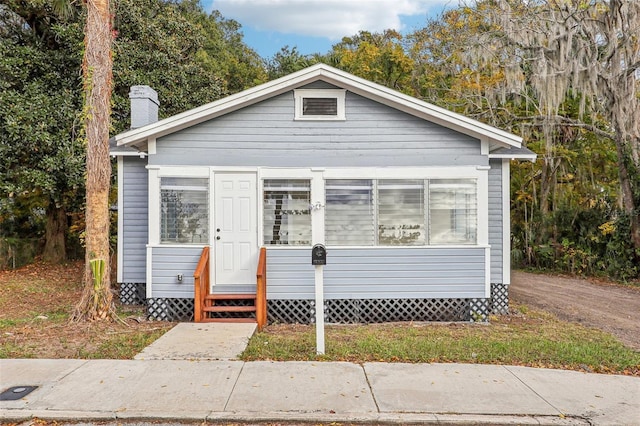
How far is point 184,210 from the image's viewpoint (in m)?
7.77

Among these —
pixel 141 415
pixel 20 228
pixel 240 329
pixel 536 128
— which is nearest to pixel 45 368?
pixel 141 415

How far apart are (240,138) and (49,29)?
8.36 meters

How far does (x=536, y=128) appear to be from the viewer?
51.5ft

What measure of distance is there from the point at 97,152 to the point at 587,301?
986cm

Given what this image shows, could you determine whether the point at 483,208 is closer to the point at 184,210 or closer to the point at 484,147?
the point at 484,147

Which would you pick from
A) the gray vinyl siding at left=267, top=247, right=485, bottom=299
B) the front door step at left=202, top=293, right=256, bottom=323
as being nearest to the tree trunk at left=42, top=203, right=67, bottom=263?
the front door step at left=202, top=293, right=256, bottom=323

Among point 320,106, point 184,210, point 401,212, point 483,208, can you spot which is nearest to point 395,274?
point 401,212

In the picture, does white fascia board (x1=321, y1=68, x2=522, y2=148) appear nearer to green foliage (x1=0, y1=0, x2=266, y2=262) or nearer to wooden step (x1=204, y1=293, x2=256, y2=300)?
wooden step (x1=204, y1=293, x2=256, y2=300)

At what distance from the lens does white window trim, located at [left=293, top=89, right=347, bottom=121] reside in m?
7.81

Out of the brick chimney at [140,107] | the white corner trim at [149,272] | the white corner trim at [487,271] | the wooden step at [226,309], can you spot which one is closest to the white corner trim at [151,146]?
the brick chimney at [140,107]

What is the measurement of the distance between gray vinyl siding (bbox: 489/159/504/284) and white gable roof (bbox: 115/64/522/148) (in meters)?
0.73

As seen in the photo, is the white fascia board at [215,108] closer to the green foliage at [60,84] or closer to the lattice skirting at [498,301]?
the green foliage at [60,84]

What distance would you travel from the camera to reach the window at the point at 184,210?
775cm

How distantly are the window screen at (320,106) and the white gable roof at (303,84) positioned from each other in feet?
1.00
